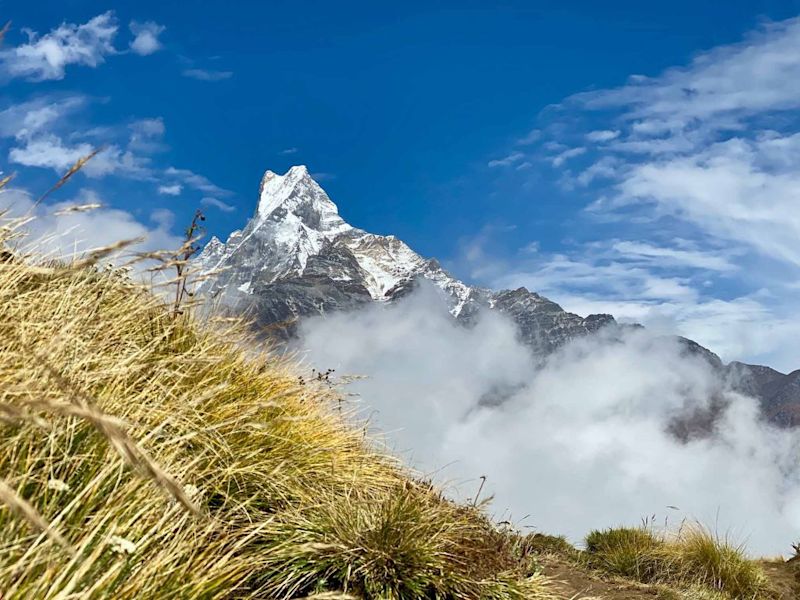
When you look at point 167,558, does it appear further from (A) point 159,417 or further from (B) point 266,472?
(B) point 266,472

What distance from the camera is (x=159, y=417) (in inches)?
140

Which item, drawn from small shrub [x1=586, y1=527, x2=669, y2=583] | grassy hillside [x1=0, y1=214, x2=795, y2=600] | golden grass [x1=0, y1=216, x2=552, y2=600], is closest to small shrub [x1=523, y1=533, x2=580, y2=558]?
small shrub [x1=586, y1=527, x2=669, y2=583]

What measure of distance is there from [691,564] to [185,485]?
820 centimetres

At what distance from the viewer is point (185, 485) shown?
3.23 m

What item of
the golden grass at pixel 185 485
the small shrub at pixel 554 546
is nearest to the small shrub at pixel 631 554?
the small shrub at pixel 554 546

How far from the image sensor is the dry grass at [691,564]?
29.6 ft

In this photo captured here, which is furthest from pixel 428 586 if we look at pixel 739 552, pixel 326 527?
pixel 739 552

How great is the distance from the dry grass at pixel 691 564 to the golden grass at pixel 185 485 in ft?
Result: 15.5

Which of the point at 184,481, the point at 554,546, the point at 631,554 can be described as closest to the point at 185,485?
the point at 184,481

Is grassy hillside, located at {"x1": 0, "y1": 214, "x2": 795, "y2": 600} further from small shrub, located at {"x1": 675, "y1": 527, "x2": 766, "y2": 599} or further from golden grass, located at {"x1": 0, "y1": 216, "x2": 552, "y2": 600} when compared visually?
small shrub, located at {"x1": 675, "y1": 527, "x2": 766, "y2": 599}

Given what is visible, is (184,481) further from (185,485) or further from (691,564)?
(691,564)

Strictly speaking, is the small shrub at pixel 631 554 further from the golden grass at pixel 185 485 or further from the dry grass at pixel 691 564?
the golden grass at pixel 185 485

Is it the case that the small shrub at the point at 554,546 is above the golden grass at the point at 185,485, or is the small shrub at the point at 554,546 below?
below

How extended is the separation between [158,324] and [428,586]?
249cm
